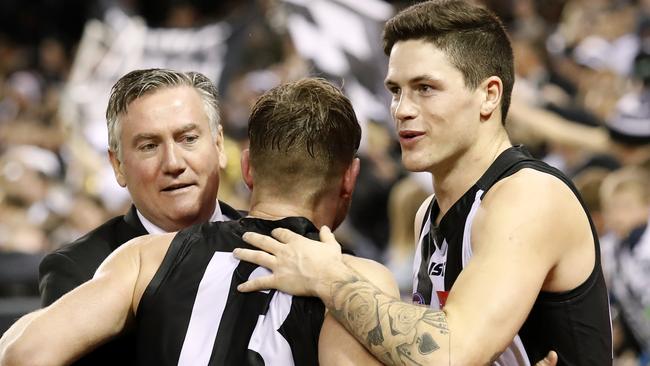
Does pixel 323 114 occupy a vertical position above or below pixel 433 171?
above

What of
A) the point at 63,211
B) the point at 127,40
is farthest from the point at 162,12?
the point at 63,211

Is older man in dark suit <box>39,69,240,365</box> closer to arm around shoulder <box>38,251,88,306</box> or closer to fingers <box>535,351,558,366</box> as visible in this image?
arm around shoulder <box>38,251,88,306</box>

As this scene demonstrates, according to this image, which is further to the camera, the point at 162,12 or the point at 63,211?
the point at 162,12

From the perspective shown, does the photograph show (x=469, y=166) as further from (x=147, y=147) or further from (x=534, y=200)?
(x=147, y=147)

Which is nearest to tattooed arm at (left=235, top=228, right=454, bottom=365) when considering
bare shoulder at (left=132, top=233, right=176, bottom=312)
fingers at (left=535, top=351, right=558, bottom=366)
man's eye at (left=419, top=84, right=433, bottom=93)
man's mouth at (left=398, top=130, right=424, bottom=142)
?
bare shoulder at (left=132, top=233, right=176, bottom=312)

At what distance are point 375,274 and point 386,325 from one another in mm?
175

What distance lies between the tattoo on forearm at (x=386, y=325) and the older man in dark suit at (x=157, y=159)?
890 millimetres

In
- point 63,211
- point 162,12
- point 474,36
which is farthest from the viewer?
point 162,12

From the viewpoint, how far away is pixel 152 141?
3.53 metres

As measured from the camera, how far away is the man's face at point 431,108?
3.28 meters

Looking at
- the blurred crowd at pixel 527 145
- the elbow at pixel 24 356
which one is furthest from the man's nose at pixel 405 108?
the blurred crowd at pixel 527 145

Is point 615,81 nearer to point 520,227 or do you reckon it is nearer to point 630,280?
point 630,280

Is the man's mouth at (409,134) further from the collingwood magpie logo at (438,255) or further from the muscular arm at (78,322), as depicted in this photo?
the muscular arm at (78,322)

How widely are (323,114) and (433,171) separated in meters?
0.54
